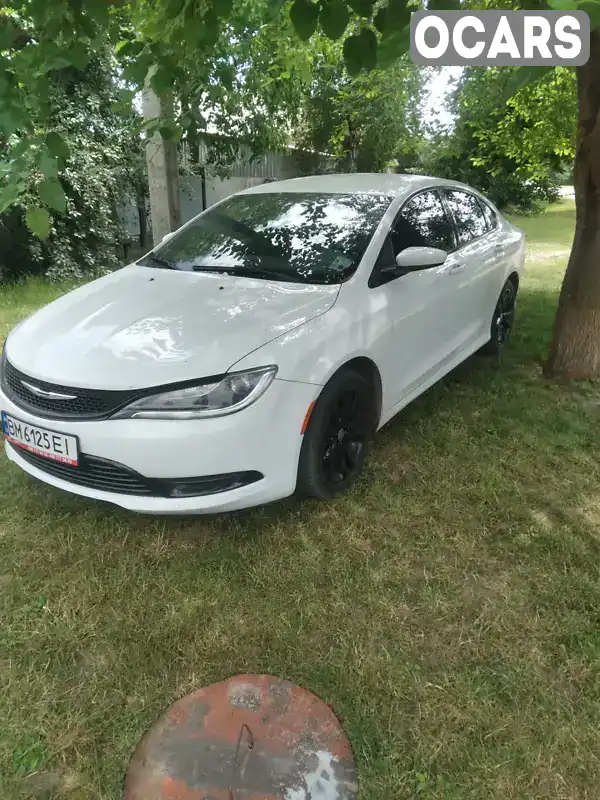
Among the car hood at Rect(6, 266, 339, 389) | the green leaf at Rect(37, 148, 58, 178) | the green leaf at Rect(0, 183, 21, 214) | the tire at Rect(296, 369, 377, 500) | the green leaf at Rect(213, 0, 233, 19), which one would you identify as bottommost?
the tire at Rect(296, 369, 377, 500)

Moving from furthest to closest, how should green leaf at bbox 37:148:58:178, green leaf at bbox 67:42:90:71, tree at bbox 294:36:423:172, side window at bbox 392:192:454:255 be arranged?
tree at bbox 294:36:423:172
side window at bbox 392:192:454:255
green leaf at bbox 67:42:90:71
green leaf at bbox 37:148:58:178

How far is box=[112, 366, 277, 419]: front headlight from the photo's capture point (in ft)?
8.08

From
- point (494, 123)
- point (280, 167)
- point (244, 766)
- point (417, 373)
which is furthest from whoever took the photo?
point (280, 167)

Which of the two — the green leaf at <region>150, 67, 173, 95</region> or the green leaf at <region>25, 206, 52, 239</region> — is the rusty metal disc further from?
the green leaf at <region>150, 67, 173, 95</region>

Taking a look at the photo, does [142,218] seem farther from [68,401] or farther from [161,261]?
[68,401]

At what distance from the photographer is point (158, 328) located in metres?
2.78

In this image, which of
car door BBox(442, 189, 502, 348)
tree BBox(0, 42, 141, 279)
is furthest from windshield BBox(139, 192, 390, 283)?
tree BBox(0, 42, 141, 279)

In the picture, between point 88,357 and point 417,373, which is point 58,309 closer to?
point 88,357

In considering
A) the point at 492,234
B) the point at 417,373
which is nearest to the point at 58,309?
the point at 417,373

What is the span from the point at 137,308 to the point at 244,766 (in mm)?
2056

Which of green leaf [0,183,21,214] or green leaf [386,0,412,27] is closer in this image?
green leaf [386,0,412,27]

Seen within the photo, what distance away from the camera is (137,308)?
9.80ft

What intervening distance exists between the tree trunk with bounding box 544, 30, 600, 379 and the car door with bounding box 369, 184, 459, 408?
100 cm

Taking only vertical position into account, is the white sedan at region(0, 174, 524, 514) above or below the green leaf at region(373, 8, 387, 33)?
below
